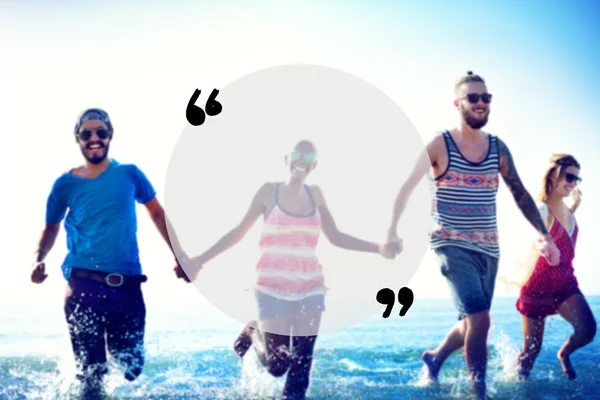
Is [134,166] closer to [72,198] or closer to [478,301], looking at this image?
[72,198]

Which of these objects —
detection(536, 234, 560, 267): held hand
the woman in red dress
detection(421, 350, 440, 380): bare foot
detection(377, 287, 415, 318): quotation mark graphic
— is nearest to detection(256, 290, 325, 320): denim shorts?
detection(377, 287, 415, 318): quotation mark graphic

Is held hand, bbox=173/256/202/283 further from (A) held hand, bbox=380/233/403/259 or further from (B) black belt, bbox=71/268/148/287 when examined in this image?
(A) held hand, bbox=380/233/403/259

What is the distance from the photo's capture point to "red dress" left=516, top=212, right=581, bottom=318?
5.43 meters

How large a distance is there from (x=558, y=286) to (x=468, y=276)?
67.5 inches

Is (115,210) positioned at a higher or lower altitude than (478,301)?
higher

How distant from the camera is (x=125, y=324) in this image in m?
4.29

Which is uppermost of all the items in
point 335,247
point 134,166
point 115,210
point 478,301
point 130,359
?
point 134,166

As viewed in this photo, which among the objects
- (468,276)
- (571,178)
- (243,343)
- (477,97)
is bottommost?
(243,343)

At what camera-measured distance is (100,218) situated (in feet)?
13.9

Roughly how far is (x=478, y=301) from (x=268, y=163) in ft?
5.28

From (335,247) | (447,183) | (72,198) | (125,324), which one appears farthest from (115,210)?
(447,183)

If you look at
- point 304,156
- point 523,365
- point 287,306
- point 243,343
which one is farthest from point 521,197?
point 243,343

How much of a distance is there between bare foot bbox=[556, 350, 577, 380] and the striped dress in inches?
75.8

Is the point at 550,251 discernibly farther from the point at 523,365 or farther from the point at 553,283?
the point at 523,365
